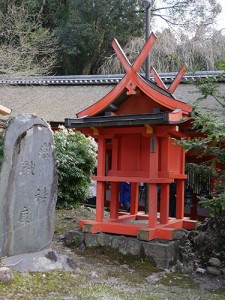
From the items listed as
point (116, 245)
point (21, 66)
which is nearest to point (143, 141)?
point (116, 245)

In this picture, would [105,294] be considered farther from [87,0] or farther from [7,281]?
[87,0]

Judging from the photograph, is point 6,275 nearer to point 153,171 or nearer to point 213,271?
point 153,171

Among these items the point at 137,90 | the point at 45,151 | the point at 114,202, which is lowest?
the point at 114,202

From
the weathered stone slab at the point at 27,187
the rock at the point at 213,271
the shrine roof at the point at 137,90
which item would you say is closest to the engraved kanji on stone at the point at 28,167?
the weathered stone slab at the point at 27,187

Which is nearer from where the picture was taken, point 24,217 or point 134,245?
point 24,217

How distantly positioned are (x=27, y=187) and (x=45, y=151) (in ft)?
2.07

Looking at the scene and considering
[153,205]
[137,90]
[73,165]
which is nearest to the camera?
[153,205]

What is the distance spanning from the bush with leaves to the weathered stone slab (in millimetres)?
4294

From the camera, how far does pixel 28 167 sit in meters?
5.49

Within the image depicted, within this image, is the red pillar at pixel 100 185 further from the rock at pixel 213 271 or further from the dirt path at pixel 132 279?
the rock at pixel 213 271

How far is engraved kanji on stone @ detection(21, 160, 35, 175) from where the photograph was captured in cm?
544

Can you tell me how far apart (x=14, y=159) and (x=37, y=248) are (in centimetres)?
135

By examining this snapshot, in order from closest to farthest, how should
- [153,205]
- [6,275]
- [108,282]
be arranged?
[6,275]
[108,282]
[153,205]

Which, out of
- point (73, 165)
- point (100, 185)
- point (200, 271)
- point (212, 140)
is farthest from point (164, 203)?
point (73, 165)
